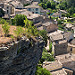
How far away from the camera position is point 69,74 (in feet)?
100

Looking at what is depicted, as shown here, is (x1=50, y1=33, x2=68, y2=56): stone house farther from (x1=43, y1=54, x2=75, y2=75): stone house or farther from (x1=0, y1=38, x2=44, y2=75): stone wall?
(x1=0, y1=38, x2=44, y2=75): stone wall

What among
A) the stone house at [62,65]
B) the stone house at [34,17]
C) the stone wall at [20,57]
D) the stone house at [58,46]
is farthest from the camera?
the stone house at [34,17]

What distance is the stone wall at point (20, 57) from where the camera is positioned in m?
13.3

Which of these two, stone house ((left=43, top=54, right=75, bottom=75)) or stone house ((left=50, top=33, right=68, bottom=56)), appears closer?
stone house ((left=43, top=54, right=75, bottom=75))

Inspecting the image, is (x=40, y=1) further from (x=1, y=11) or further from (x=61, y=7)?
(x=1, y=11)

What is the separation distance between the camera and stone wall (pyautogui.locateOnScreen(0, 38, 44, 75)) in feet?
43.7

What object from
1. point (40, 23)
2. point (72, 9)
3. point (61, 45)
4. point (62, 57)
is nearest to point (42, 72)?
point (62, 57)

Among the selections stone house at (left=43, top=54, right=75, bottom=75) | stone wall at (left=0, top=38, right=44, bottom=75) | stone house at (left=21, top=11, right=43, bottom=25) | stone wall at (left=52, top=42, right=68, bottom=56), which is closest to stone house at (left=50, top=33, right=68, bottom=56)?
stone wall at (left=52, top=42, right=68, bottom=56)

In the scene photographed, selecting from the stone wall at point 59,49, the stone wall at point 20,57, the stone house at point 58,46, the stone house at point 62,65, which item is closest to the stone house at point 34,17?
the stone house at point 58,46

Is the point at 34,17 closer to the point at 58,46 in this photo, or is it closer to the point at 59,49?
the point at 58,46

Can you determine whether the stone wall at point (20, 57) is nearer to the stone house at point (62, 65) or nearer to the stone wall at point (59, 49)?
the stone house at point (62, 65)

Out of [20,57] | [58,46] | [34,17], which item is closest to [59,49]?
[58,46]

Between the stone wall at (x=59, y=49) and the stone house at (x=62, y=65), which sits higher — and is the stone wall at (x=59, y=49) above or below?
above

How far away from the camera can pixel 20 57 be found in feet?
47.6
